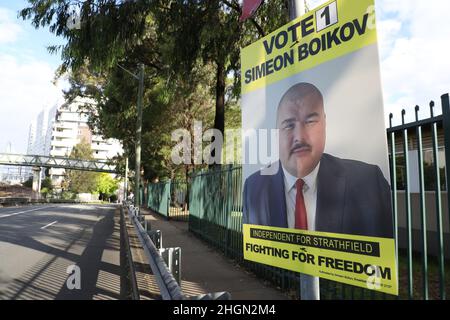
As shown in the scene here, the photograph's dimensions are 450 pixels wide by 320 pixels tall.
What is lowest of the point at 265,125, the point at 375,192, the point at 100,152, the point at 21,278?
the point at 21,278

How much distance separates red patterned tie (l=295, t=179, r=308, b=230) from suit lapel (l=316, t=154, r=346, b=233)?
12 centimetres

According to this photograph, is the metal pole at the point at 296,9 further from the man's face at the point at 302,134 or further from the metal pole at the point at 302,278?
the man's face at the point at 302,134

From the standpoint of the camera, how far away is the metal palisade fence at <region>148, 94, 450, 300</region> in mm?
3227

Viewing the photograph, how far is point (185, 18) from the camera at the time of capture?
10.5m

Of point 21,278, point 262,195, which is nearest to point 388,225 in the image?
point 262,195

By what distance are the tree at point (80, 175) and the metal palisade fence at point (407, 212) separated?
79.0m

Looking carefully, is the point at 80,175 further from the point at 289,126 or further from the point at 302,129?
the point at 302,129

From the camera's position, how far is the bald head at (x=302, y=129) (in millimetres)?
2768

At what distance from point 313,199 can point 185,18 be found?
28.9ft

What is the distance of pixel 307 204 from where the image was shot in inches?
112

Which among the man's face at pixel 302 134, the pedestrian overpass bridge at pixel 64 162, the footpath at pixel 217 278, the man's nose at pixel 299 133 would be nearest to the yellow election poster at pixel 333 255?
the man's face at pixel 302 134

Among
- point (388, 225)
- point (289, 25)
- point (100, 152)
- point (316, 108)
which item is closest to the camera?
point (388, 225)

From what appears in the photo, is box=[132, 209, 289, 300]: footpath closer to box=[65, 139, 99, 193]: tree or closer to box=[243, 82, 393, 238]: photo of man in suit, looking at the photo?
box=[243, 82, 393, 238]: photo of man in suit
